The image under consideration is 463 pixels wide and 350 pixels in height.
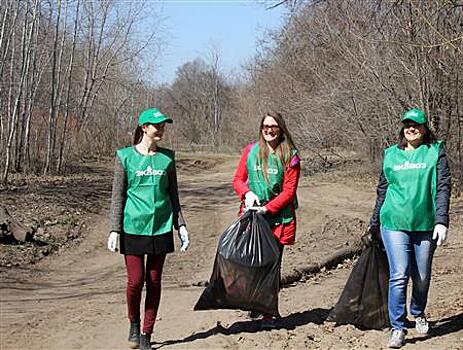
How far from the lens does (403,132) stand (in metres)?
5.10

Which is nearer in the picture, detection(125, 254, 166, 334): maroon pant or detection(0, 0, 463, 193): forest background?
detection(125, 254, 166, 334): maroon pant

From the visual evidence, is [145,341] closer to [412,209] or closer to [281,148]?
[281,148]

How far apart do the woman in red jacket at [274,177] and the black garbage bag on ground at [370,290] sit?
0.59 metres

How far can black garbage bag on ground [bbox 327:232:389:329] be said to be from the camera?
17.9 feet

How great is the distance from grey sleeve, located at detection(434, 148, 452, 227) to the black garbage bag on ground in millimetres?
706

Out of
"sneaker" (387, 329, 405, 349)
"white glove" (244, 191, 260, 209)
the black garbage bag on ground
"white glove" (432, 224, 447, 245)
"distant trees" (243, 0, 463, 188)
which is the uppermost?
"distant trees" (243, 0, 463, 188)

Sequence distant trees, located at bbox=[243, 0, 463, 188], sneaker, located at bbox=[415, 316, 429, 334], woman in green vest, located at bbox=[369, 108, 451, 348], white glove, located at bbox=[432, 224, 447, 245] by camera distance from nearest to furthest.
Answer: white glove, located at bbox=[432, 224, 447, 245], woman in green vest, located at bbox=[369, 108, 451, 348], sneaker, located at bbox=[415, 316, 429, 334], distant trees, located at bbox=[243, 0, 463, 188]

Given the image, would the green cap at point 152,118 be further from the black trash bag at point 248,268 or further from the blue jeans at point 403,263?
the blue jeans at point 403,263

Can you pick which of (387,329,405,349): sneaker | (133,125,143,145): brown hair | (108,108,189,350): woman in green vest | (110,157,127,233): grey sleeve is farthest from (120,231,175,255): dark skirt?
(387,329,405,349): sneaker

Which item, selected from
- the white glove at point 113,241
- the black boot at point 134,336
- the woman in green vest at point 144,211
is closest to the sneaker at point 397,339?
the woman in green vest at point 144,211

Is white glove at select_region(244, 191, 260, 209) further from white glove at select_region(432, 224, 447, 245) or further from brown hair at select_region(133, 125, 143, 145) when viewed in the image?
white glove at select_region(432, 224, 447, 245)

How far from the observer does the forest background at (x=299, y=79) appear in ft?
53.6

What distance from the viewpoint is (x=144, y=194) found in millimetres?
5051

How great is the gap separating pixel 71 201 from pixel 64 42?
7.69 meters
